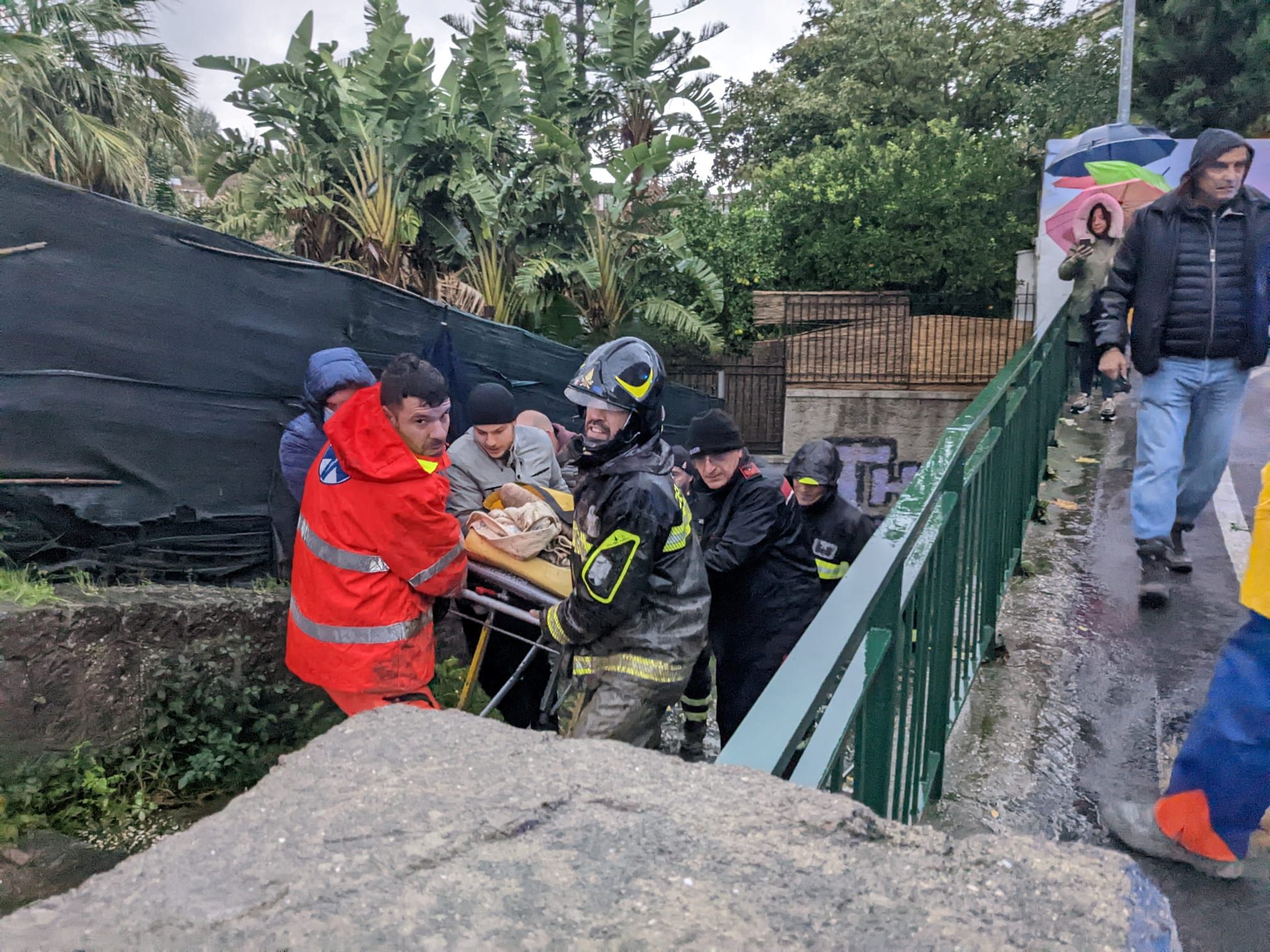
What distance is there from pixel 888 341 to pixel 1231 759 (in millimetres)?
13801

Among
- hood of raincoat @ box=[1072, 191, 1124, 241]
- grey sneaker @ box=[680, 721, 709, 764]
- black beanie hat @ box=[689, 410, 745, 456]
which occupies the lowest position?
grey sneaker @ box=[680, 721, 709, 764]

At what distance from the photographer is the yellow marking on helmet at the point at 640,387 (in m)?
3.26

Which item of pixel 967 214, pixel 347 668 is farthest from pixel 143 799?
pixel 967 214

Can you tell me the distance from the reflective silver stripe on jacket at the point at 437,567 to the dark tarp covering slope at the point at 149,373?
1814 mm

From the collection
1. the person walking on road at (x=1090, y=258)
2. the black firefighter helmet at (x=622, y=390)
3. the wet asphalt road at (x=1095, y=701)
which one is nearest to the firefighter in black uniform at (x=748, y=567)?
the wet asphalt road at (x=1095, y=701)

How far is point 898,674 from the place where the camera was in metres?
2.31

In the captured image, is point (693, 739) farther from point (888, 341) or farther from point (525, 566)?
point (888, 341)

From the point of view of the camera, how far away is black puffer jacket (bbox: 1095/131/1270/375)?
4.40 metres

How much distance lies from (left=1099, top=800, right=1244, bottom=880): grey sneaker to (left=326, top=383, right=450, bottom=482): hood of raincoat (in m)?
2.53

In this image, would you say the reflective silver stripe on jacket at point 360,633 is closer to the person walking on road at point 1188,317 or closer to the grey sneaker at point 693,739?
the grey sneaker at point 693,739

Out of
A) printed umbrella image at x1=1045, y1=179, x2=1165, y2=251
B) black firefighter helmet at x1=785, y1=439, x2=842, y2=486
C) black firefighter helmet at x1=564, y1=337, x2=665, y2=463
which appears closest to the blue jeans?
black firefighter helmet at x1=785, y1=439, x2=842, y2=486

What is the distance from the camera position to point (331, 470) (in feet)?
12.8

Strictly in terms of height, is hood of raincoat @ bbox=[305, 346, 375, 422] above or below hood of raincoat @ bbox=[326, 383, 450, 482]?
above

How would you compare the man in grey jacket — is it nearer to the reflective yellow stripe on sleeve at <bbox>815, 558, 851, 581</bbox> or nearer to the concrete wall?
the reflective yellow stripe on sleeve at <bbox>815, 558, 851, 581</bbox>
